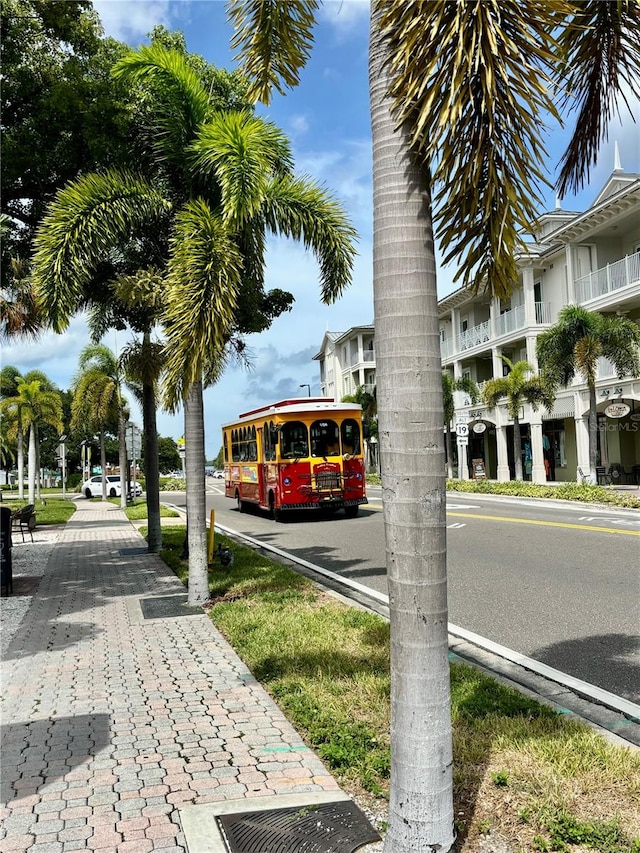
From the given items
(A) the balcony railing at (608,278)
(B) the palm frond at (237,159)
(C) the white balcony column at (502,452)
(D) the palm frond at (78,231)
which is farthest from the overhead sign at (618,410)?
(D) the palm frond at (78,231)

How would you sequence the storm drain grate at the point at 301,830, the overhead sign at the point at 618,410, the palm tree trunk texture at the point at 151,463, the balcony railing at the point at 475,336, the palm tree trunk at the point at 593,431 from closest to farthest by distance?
the storm drain grate at the point at 301,830
the palm tree trunk texture at the point at 151,463
the palm tree trunk at the point at 593,431
the overhead sign at the point at 618,410
the balcony railing at the point at 475,336

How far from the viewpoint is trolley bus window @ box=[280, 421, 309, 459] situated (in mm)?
19859

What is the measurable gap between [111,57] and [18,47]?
4.25 feet

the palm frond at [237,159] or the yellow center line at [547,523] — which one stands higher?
the palm frond at [237,159]

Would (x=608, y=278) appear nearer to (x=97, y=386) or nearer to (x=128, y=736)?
(x=97, y=386)

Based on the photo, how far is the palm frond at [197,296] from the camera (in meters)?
7.65

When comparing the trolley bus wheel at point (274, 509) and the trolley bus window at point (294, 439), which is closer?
the trolley bus window at point (294, 439)

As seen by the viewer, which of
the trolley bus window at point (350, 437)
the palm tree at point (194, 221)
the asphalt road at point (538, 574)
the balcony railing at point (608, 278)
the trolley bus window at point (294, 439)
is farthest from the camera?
the balcony railing at point (608, 278)

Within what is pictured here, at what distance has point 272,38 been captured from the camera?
4.93 metres

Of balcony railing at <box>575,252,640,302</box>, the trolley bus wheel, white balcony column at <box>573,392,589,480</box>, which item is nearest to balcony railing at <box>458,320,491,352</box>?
balcony railing at <box>575,252,640,302</box>

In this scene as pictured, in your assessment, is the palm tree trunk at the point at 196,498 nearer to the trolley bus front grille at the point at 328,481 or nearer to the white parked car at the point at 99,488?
the trolley bus front grille at the point at 328,481

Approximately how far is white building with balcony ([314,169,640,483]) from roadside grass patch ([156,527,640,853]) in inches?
672

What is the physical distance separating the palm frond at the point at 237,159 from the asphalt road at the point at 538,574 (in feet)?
17.3

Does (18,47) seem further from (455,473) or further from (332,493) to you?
(455,473)
